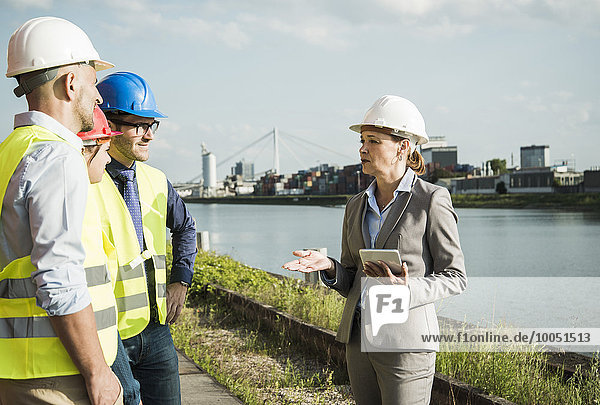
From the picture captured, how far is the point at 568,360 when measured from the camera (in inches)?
191

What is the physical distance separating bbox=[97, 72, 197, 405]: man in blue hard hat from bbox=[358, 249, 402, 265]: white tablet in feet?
3.29

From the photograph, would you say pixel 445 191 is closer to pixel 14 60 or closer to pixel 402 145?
pixel 402 145

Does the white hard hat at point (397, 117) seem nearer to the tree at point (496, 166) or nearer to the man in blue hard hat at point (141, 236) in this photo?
the man in blue hard hat at point (141, 236)

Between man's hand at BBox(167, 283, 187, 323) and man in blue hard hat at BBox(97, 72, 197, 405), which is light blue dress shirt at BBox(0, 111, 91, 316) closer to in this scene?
man in blue hard hat at BBox(97, 72, 197, 405)

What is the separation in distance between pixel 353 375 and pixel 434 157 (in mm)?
154431

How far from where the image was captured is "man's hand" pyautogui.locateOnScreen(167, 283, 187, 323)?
10.8 feet

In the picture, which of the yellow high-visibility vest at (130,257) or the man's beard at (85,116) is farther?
the yellow high-visibility vest at (130,257)

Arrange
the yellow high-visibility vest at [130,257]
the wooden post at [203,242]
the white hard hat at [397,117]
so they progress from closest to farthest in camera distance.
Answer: the yellow high-visibility vest at [130,257] → the white hard hat at [397,117] → the wooden post at [203,242]

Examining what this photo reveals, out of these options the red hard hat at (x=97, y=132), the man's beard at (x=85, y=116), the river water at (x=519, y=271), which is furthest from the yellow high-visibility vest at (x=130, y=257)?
the river water at (x=519, y=271)

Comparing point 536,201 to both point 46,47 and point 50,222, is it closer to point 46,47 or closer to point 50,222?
point 46,47

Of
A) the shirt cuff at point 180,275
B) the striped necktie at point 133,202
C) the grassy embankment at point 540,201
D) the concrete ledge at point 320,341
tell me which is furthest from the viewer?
the grassy embankment at point 540,201

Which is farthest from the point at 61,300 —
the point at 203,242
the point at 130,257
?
the point at 203,242

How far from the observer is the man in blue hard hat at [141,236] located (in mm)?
2871

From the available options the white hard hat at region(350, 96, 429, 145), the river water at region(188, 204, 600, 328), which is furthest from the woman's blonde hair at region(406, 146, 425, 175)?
the river water at region(188, 204, 600, 328)
